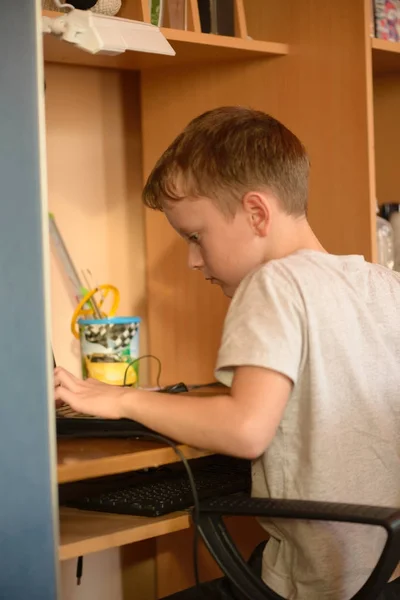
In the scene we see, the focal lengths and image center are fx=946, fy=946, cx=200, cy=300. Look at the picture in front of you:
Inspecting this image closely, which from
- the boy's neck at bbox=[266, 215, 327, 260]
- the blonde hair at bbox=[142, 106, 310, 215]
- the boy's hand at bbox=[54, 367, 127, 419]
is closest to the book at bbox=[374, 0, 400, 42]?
the blonde hair at bbox=[142, 106, 310, 215]

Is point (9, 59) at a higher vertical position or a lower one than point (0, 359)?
higher

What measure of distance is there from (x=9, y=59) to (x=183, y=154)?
39 centimetres

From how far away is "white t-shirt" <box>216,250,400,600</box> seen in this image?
124 centimetres

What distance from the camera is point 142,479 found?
150 cm

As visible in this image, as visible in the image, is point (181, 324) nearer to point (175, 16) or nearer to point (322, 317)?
point (175, 16)

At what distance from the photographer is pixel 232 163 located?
1.41 metres

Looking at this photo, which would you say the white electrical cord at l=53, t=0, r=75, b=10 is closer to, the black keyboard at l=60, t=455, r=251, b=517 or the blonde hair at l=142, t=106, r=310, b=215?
the blonde hair at l=142, t=106, r=310, b=215

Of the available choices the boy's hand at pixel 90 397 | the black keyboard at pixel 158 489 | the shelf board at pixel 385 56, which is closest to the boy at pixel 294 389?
the boy's hand at pixel 90 397

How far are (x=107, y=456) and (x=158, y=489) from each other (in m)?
0.20

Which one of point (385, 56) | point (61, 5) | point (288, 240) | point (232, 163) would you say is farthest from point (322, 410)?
point (385, 56)

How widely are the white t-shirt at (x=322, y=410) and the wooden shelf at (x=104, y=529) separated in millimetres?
141

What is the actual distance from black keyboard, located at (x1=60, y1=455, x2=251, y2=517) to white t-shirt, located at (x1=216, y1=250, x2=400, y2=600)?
0.12 meters

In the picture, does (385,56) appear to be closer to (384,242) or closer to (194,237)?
(384,242)

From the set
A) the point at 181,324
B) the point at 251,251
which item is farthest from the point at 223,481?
the point at 181,324
